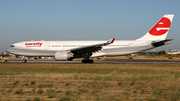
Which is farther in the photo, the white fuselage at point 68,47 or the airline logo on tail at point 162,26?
the airline logo on tail at point 162,26

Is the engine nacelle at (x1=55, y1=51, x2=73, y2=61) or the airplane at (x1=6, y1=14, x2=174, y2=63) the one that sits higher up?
the airplane at (x1=6, y1=14, x2=174, y2=63)

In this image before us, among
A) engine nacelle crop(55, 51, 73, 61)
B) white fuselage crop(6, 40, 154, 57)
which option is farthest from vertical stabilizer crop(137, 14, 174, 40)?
engine nacelle crop(55, 51, 73, 61)

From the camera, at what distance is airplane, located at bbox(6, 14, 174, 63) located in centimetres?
2780

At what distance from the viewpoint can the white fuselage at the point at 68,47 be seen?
28344 mm

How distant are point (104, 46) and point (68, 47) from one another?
16.8 feet

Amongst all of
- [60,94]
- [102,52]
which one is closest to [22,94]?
[60,94]

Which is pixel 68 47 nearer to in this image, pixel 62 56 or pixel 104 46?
pixel 62 56

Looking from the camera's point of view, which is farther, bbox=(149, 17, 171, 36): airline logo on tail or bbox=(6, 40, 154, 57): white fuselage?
bbox=(149, 17, 171, 36): airline logo on tail

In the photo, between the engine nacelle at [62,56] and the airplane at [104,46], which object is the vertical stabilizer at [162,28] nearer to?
the airplane at [104,46]

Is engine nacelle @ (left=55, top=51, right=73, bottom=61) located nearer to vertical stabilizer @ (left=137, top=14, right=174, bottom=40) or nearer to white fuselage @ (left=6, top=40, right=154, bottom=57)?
white fuselage @ (left=6, top=40, right=154, bottom=57)

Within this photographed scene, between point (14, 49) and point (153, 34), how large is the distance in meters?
20.6

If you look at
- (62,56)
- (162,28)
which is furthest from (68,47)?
(162,28)

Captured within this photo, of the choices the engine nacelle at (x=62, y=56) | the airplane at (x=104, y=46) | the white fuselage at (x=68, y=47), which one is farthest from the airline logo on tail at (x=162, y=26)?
the engine nacelle at (x=62, y=56)

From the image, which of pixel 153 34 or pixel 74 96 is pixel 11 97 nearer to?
pixel 74 96
